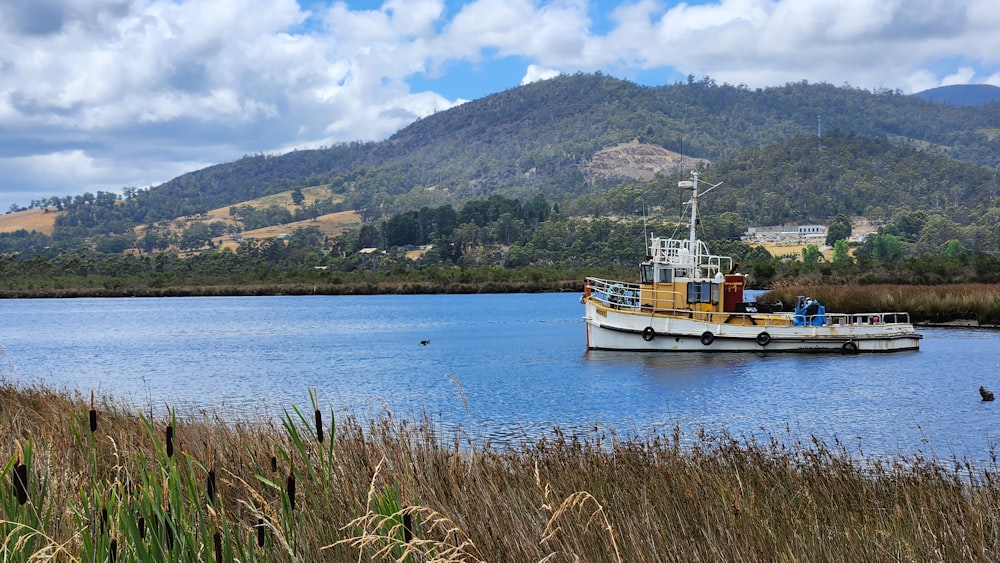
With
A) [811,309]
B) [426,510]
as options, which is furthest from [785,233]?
[426,510]

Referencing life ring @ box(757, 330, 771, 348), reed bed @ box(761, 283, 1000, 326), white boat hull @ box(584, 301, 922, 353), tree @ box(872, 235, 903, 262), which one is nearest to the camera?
life ring @ box(757, 330, 771, 348)

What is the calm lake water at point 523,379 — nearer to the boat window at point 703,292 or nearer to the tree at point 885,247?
the boat window at point 703,292

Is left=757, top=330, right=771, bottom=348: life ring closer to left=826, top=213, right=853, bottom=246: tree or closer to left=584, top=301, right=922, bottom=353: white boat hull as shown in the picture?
left=584, top=301, right=922, bottom=353: white boat hull

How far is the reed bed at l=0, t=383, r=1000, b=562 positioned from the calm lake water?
2.62 feet

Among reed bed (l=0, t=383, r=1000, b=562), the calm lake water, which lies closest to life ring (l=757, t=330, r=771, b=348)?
the calm lake water

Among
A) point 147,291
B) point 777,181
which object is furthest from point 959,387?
point 777,181

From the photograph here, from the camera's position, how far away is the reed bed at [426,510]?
435 centimetres

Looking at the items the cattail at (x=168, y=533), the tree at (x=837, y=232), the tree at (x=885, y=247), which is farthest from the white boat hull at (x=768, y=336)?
the tree at (x=837, y=232)

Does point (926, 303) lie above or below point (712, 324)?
below

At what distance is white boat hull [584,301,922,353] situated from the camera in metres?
34.7

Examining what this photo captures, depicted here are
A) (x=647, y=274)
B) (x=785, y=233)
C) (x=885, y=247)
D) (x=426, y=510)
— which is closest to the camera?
(x=426, y=510)

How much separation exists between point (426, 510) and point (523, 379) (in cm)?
2430

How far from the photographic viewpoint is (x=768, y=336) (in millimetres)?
34594

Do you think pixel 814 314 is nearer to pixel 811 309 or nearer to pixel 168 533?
pixel 811 309
